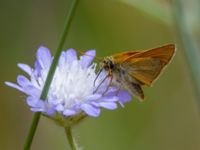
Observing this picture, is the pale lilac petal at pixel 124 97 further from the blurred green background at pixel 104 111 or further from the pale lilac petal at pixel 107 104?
the blurred green background at pixel 104 111

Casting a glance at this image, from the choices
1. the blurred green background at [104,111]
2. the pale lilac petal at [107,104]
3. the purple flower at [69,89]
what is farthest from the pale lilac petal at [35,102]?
the blurred green background at [104,111]

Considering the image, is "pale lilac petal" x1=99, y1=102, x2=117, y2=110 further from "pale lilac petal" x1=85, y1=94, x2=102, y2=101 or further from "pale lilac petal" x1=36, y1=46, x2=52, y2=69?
"pale lilac petal" x1=36, y1=46, x2=52, y2=69

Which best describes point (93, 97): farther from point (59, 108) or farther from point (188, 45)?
point (188, 45)

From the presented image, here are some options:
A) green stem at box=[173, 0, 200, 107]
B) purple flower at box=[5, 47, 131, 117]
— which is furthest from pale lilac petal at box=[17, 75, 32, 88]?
green stem at box=[173, 0, 200, 107]

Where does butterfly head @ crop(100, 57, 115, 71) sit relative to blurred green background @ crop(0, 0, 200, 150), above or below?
above

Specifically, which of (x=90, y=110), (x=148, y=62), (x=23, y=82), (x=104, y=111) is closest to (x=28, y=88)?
(x=23, y=82)

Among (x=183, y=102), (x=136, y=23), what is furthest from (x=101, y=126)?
(x=136, y=23)
